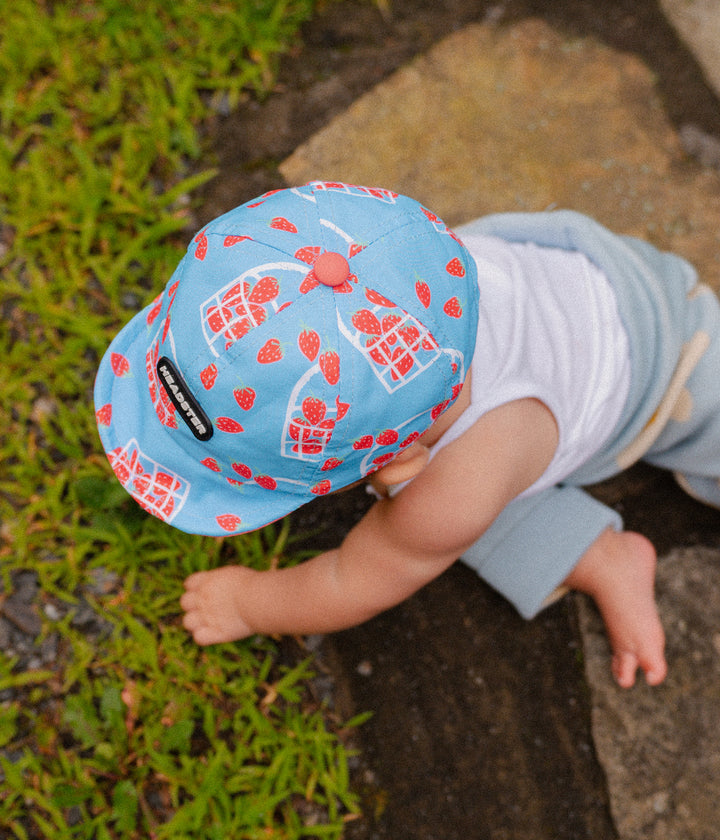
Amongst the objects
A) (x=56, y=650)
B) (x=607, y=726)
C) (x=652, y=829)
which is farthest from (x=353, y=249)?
→ (x=652, y=829)

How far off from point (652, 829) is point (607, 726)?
9.1 inches

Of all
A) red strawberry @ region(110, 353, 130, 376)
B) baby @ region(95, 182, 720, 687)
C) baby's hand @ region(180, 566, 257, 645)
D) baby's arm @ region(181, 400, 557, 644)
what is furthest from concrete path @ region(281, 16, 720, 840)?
red strawberry @ region(110, 353, 130, 376)

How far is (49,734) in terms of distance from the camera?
1579mm

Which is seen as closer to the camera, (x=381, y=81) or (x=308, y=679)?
(x=308, y=679)

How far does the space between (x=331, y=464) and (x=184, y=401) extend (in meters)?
0.22

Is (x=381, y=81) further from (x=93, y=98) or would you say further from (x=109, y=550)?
(x=109, y=550)

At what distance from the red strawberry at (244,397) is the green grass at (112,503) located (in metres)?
0.83

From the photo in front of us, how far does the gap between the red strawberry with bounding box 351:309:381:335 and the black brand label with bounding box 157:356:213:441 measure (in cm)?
25

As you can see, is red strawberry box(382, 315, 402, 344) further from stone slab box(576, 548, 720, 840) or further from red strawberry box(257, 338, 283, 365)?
stone slab box(576, 548, 720, 840)

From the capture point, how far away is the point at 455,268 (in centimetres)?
101

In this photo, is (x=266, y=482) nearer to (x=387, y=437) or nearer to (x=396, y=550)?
(x=387, y=437)

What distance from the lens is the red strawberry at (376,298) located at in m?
0.94

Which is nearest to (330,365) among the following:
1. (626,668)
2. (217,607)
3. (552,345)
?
(552,345)

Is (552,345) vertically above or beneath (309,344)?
beneath
